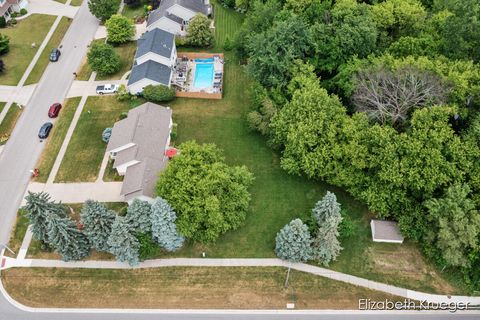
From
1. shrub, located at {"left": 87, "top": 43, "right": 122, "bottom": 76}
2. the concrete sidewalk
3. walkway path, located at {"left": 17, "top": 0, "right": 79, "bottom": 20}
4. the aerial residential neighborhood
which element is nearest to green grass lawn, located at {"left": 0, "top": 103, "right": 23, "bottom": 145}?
the aerial residential neighborhood

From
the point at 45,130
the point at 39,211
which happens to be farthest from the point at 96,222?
the point at 45,130

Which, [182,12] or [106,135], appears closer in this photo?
[106,135]

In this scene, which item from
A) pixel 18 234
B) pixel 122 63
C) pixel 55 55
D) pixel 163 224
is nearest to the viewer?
pixel 163 224

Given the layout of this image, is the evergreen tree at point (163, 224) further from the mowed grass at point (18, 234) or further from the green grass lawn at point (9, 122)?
the green grass lawn at point (9, 122)

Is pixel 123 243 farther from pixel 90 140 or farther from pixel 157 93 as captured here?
pixel 157 93

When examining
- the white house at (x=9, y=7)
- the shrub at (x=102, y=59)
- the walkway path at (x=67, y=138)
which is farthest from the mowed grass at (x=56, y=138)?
the white house at (x=9, y=7)

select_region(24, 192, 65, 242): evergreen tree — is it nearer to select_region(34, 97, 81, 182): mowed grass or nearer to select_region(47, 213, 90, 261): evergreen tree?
select_region(47, 213, 90, 261): evergreen tree
